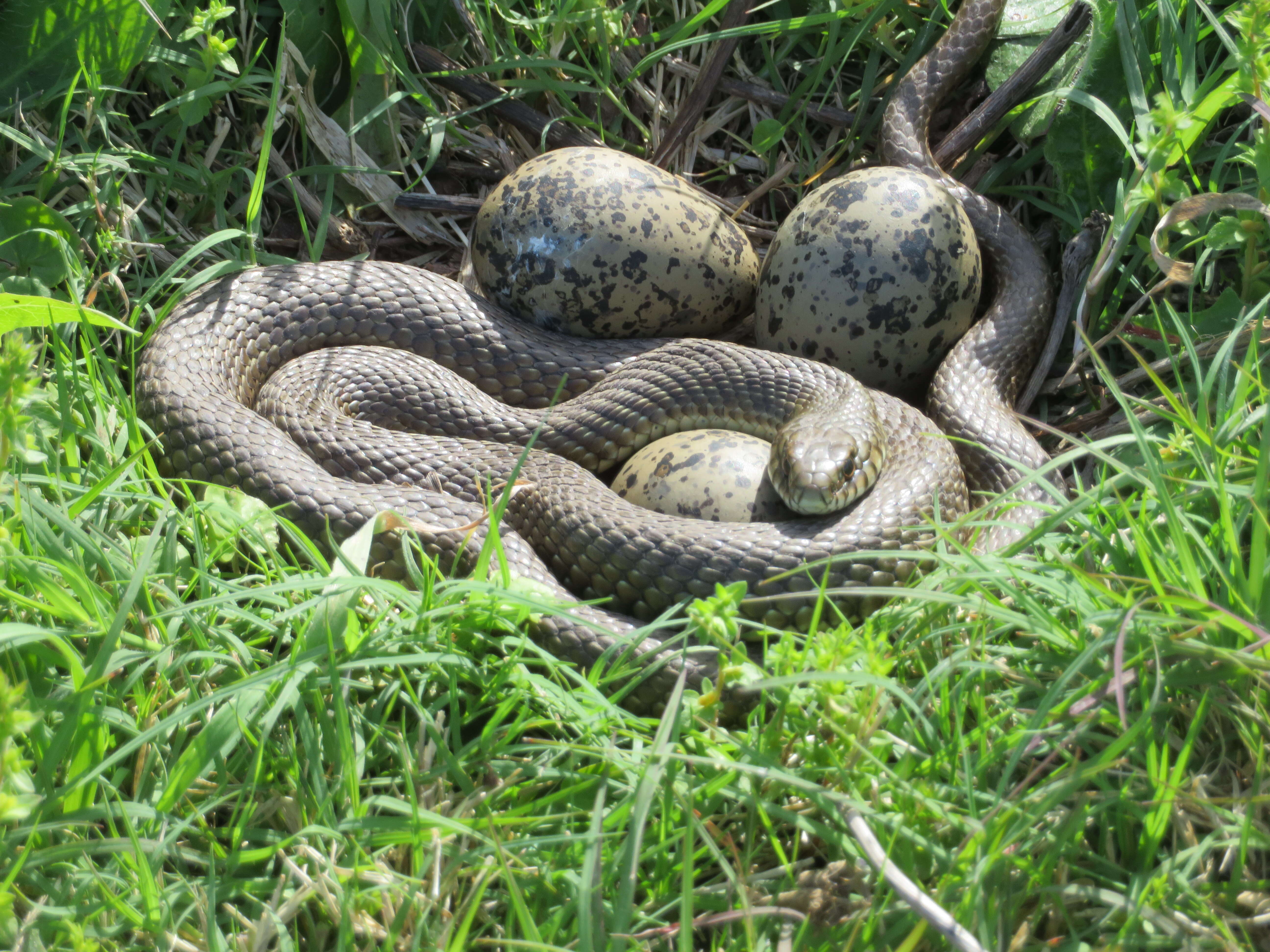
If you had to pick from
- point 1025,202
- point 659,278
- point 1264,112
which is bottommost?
point 659,278

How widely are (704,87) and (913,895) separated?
12.9ft

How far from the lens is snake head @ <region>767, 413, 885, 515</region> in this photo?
2.96 meters

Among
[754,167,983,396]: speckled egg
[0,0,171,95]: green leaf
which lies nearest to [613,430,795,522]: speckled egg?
[754,167,983,396]: speckled egg

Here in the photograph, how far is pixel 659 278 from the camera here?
3809 mm

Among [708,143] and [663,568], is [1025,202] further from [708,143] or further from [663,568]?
[663,568]

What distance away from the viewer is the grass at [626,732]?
1816mm

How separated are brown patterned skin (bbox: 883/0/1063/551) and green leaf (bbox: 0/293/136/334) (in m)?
2.81

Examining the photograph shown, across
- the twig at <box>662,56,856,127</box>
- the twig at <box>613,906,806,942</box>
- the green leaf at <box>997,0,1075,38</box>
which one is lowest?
the twig at <box>613,906,806,942</box>

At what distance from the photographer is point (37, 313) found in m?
2.75

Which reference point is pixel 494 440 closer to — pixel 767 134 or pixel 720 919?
pixel 767 134

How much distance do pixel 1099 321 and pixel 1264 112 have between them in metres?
1.19

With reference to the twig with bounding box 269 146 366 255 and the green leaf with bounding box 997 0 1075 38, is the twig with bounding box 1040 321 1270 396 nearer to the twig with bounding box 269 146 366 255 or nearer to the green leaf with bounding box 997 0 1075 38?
the green leaf with bounding box 997 0 1075 38

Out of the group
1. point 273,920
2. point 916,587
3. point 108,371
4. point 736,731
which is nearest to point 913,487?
point 916,587

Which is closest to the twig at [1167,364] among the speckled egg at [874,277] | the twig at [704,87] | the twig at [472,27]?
the speckled egg at [874,277]
